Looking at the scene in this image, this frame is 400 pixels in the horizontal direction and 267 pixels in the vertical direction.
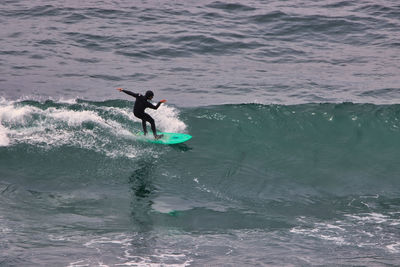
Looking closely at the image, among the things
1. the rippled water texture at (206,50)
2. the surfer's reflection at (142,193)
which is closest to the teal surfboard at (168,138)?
the surfer's reflection at (142,193)

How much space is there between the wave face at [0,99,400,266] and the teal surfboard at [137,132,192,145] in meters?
0.18

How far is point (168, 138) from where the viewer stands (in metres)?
15.9

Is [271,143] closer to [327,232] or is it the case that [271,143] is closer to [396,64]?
[327,232]

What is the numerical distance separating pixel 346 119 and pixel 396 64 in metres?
5.28

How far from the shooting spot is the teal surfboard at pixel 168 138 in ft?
51.5

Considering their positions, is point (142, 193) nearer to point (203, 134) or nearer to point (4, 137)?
point (203, 134)

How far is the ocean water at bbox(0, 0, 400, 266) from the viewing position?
11.4 meters

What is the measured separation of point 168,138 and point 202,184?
2277mm

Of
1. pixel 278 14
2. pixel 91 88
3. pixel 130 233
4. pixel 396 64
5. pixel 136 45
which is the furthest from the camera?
pixel 278 14

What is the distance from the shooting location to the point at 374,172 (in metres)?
15.5

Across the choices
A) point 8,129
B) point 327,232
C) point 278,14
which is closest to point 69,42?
point 8,129

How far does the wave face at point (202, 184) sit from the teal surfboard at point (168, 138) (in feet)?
0.60

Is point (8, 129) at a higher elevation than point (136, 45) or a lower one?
lower

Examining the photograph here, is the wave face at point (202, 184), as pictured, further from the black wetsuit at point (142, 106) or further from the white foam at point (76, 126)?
the black wetsuit at point (142, 106)
